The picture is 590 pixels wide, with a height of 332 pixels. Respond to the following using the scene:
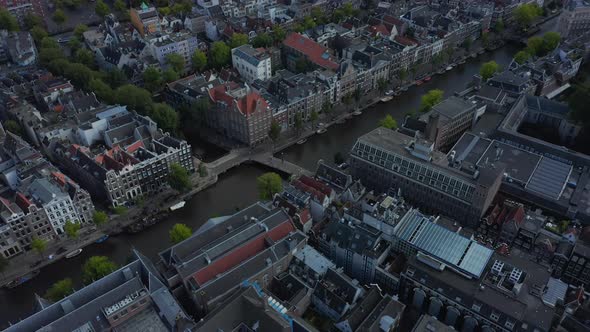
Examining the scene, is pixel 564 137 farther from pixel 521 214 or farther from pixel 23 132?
pixel 23 132

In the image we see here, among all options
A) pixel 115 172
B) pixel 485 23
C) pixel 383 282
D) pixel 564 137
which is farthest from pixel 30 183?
pixel 485 23

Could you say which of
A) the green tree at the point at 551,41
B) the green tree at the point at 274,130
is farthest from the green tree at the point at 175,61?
the green tree at the point at 551,41

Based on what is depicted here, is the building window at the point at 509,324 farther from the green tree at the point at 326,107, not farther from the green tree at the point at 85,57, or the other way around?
the green tree at the point at 85,57

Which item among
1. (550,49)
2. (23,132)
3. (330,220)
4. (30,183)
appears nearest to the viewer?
(330,220)

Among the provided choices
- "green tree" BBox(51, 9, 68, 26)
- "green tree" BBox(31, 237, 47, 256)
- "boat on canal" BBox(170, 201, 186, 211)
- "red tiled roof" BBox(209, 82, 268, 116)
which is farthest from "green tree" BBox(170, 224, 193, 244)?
"green tree" BBox(51, 9, 68, 26)

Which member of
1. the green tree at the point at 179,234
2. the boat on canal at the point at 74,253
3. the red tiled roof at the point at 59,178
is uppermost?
the red tiled roof at the point at 59,178

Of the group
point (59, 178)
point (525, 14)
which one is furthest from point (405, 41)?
point (59, 178)

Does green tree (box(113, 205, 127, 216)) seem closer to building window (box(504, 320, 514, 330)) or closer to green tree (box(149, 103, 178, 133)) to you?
green tree (box(149, 103, 178, 133))
